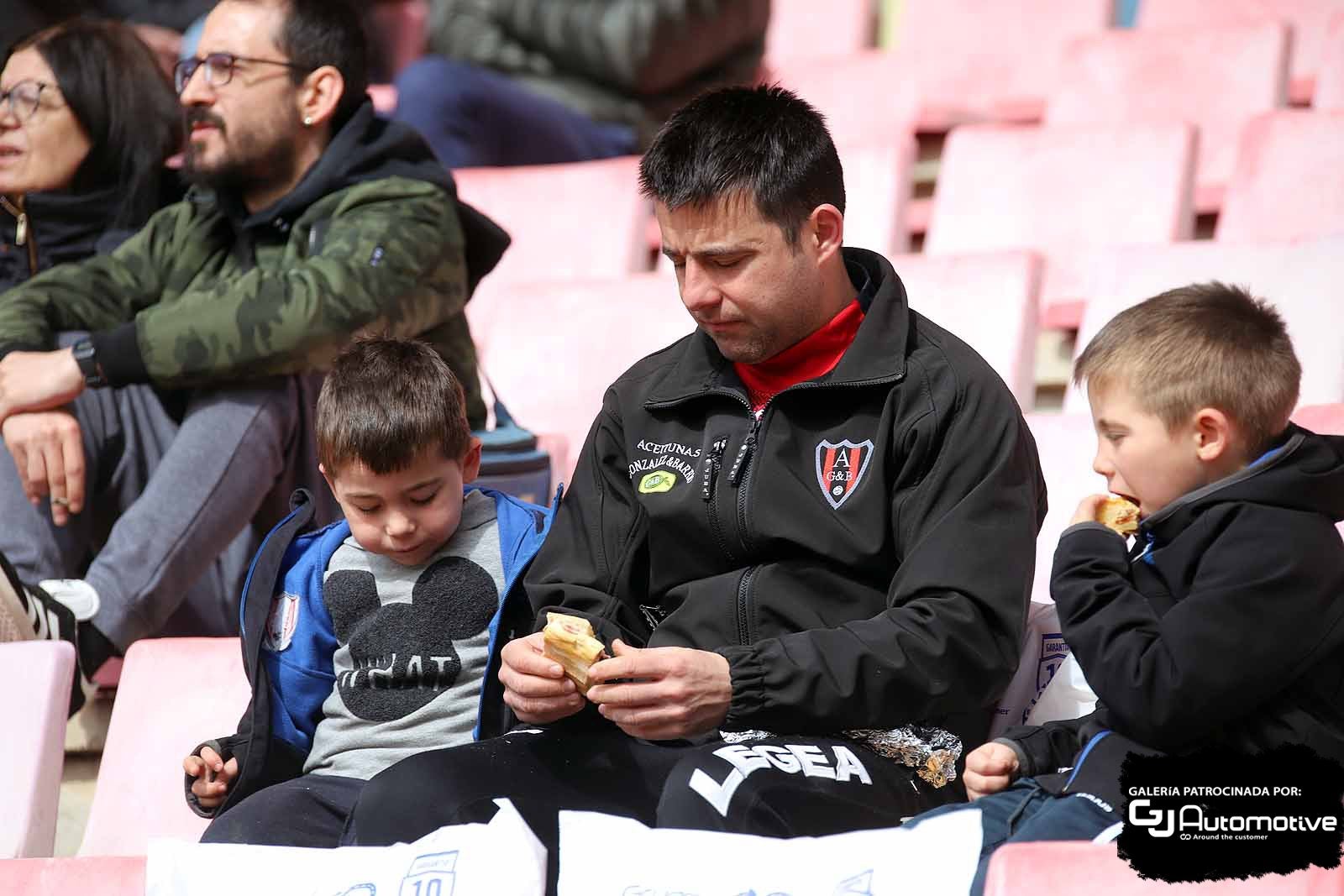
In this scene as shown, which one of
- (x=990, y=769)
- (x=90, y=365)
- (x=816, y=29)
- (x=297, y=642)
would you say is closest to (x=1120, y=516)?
(x=990, y=769)

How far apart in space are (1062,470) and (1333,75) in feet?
5.82

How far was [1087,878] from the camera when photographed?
127 centimetres

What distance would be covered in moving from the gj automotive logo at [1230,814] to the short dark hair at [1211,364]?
30 centimetres

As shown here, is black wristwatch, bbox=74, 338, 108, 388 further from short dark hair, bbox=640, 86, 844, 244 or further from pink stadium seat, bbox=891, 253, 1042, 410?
pink stadium seat, bbox=891, 253, 1042, 410

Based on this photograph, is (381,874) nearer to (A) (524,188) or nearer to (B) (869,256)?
(B) (869,256)

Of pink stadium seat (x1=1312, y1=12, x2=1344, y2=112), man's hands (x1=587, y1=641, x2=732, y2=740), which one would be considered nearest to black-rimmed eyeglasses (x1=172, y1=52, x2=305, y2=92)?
man's hands (x1=587, y1=641, x2=732, y2=740)

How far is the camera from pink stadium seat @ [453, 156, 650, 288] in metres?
3.56

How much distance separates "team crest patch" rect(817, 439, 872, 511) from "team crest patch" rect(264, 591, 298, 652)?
627 mm

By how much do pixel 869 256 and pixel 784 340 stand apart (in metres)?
0.19

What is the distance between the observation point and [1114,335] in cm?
163

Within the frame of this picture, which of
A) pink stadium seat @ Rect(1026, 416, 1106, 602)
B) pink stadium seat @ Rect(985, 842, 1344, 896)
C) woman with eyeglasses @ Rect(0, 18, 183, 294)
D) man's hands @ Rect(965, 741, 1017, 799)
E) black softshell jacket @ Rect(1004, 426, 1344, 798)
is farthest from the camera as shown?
woman with eyeglasses @ Rect(0, 18, 183, 294)

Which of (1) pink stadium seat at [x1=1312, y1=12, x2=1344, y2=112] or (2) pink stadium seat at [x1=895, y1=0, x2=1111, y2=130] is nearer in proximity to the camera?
(1) pink stadium seat at [x1=1312, y1=12, x2=1344, y2=112]

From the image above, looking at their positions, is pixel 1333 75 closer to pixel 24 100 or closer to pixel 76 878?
pixel 24 100

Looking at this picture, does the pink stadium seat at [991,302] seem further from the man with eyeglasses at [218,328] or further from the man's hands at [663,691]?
the man's hands at [663,691]
